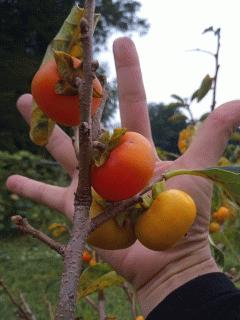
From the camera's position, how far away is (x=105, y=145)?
459 mm

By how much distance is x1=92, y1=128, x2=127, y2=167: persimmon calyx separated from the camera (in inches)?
17.8

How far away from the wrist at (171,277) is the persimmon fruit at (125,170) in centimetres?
51

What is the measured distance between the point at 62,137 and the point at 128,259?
14.7 inches

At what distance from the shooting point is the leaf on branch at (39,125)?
0.60m

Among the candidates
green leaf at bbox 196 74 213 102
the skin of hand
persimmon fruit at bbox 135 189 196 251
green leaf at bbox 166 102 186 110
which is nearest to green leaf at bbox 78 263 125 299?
the skin of hand

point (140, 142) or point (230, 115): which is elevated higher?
point (140, 142)

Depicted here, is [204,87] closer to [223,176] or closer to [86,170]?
[223,176]

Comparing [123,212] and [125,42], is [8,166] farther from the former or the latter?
[123,212]

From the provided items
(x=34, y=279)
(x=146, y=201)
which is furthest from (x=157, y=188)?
(x=34, y=279)

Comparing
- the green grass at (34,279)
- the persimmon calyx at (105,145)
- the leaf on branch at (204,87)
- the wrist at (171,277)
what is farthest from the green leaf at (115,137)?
the green grass at (34,279)

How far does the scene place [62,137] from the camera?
119 cm

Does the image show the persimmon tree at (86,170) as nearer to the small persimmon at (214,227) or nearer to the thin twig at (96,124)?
the thin twig at (96,124)

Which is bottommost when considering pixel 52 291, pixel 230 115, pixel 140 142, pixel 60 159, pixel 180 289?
pixel 52 291

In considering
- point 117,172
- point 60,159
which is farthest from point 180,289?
point 117,172
